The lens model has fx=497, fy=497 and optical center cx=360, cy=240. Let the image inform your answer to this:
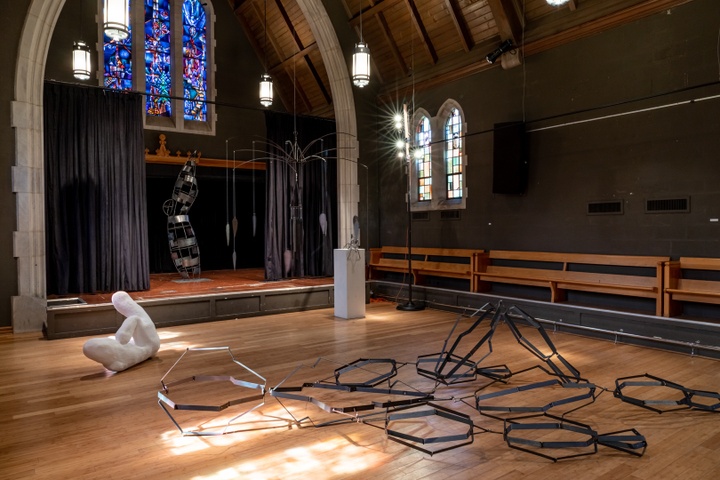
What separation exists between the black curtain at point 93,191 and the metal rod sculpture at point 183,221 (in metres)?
0.73

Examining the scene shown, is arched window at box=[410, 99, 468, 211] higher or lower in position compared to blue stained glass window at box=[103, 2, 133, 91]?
lower

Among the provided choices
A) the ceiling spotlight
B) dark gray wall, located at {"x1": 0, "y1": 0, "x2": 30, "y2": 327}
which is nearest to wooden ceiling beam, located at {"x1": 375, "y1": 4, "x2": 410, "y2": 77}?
the ceiling spotlight

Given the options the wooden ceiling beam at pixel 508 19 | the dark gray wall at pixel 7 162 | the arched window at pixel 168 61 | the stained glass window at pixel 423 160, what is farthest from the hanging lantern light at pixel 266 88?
the wooden ceiling beam at pixel 508 19

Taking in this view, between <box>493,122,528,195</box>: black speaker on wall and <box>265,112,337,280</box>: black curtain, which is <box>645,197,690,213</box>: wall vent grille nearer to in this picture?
<box>493,122,528,195</box>: black speaker on wall

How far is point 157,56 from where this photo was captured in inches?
394

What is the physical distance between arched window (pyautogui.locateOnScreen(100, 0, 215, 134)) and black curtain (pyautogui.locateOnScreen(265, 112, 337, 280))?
1941mm

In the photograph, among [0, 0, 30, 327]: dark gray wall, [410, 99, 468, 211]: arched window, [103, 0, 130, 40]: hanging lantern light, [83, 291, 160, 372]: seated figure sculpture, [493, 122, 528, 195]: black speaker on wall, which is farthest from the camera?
[410, 99, 468, 211]: arched window

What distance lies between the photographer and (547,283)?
6.37m

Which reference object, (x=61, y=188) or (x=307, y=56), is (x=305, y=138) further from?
(x=61, y=188)

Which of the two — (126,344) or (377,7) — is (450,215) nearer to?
(377,7)

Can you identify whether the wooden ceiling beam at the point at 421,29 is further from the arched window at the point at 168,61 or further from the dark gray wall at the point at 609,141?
the arched window at the point at 168,61

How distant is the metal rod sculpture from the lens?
828cm

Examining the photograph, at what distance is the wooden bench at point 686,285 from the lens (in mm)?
4910

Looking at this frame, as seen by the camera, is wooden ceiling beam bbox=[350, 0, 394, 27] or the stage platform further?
wooden ceiling beam bbox=[350, 0, 394, 27]
